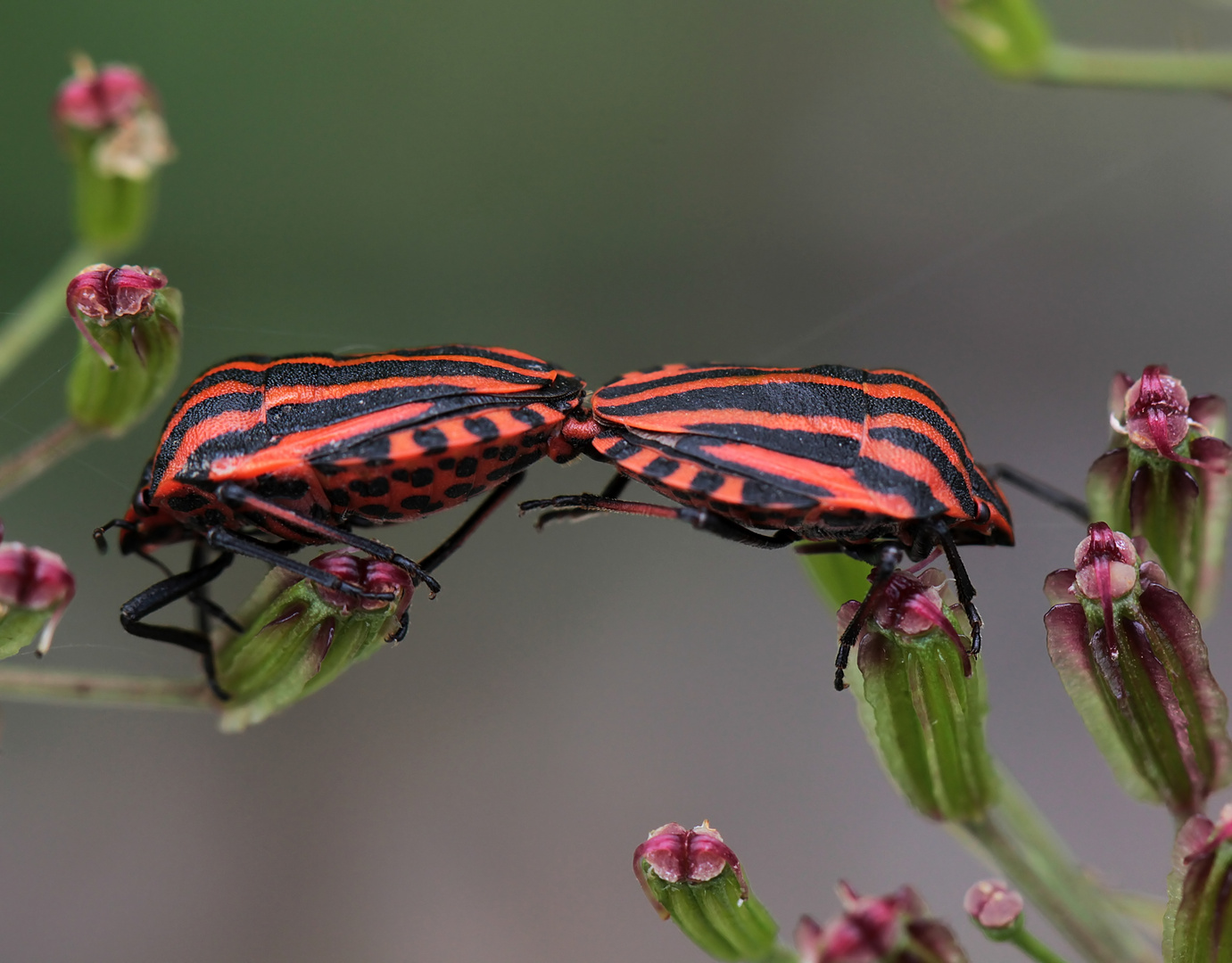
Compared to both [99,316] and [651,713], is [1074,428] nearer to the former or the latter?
[651,713]

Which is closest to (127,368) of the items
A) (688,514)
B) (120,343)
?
(120,343)

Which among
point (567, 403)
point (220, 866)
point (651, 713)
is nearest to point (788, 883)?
point (651, 713)

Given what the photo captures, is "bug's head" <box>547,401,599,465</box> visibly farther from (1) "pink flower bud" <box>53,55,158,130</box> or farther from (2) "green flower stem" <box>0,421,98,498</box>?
(1) "pink flower bud" <box>53,55,158,130</box>

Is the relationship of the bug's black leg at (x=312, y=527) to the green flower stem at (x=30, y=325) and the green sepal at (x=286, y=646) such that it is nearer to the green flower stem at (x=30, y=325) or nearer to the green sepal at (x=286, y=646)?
the green sepal at (x=286, y=646)

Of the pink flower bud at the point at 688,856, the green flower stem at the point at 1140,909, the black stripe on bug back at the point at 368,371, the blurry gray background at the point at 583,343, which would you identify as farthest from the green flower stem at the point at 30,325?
the blurry gray background at the point at 583,343

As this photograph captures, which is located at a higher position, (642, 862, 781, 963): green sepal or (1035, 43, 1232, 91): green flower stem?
(1035, 43, 1232, 91): green flower stem

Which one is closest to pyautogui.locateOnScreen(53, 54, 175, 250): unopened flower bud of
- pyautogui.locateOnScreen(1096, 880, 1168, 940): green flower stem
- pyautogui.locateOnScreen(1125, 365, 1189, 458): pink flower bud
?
pyautogui.locateOnScreen(1125, 365, 1189, 458): pink flower bud
